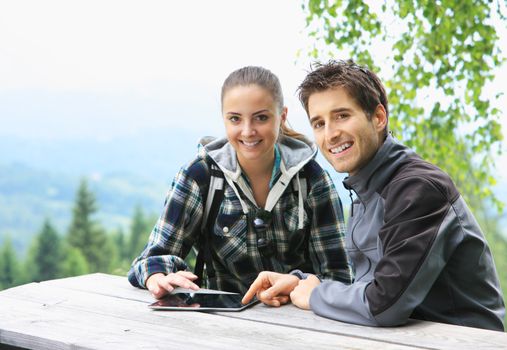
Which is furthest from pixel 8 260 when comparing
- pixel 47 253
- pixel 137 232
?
pixel 137 232

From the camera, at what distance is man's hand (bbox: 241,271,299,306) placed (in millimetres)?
1815

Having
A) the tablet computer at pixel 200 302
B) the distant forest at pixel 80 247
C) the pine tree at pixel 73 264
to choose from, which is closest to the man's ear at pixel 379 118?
the tablet computer at pixel 200 302

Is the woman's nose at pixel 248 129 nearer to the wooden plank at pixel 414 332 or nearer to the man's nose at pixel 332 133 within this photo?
the man's nose at pixel 332 133

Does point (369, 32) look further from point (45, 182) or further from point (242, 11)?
point (45, 182)

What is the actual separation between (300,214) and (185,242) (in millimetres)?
412

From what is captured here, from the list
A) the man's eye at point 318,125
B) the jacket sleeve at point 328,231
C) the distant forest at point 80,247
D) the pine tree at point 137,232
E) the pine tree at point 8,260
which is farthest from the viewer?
the pine tree at point 137,232

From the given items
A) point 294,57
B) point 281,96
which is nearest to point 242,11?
point 294,57

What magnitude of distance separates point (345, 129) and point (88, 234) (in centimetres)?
1676

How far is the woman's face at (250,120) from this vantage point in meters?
2.17

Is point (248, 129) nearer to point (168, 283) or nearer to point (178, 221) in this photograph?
point (178, 221)

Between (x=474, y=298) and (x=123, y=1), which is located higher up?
(x=123, y=1)

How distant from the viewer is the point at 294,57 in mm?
4297

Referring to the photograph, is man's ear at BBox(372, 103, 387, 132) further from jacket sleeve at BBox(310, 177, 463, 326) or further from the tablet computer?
the tablet computer

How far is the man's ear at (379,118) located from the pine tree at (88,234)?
1610cm
